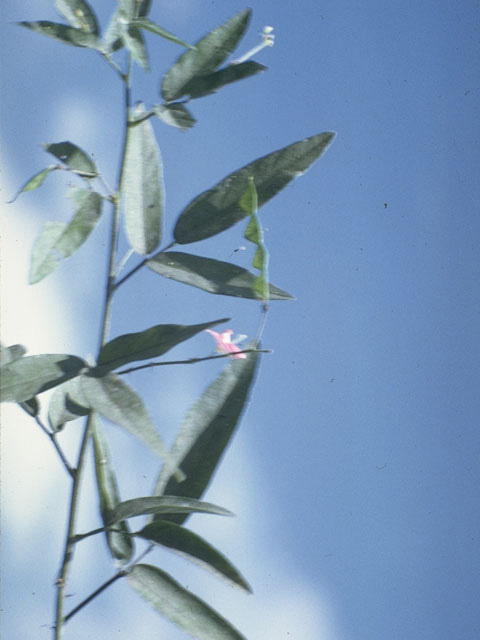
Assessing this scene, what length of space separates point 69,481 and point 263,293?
0.61m

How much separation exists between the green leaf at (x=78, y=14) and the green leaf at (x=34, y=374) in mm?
259

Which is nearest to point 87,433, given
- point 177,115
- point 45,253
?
point 45,253

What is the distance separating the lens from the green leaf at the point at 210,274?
22.7 inches

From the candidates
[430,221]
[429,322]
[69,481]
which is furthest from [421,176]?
[69,481]

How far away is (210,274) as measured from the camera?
1.95ft

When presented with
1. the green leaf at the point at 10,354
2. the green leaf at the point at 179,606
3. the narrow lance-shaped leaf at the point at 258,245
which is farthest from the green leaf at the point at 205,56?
the green leaf at the point at 179,606

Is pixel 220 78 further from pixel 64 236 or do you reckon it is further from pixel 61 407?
pixel 61 407

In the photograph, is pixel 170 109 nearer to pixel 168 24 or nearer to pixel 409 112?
pixel 168 24

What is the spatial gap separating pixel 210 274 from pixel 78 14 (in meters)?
0.23

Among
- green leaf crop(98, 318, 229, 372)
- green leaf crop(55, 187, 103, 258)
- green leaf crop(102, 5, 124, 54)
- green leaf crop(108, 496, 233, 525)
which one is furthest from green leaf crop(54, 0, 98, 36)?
green leaf crop(108, 496, 233, 525)

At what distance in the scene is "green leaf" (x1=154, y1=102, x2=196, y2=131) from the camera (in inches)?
23.8

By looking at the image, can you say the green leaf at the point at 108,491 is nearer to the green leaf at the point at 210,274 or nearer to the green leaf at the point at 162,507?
the green leaf at the point at 162,507

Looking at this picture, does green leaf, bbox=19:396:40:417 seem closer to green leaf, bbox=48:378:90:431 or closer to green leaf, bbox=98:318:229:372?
green leaf, bbox=48:378:90:431

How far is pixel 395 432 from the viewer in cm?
118
